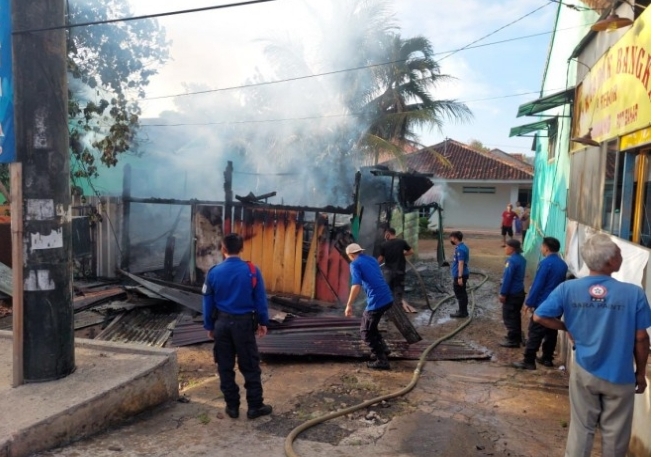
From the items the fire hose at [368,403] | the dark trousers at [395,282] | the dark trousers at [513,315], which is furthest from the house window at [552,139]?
the fire hose at [368,403]

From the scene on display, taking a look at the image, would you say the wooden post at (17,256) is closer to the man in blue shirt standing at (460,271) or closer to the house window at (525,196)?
the man in blue shirt standing at (460,271)

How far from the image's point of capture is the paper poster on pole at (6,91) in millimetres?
4070

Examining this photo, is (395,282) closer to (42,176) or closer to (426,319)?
(426,319)

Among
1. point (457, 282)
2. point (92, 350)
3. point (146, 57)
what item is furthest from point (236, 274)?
point (146, 57)

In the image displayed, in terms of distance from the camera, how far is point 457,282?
8.97 m

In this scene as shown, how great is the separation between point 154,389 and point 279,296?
15.5 ft

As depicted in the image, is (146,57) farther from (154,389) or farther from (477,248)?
(477,248)

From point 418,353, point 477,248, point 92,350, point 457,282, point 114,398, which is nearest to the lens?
point 114,398

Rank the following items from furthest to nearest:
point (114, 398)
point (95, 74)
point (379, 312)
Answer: point (95, 74)
point (379, 312)
point (114, 398)

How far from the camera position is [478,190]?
97.2 feet

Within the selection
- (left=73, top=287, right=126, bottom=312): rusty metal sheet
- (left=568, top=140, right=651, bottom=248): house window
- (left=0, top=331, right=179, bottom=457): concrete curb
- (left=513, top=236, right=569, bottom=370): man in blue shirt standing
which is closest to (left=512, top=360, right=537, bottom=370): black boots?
(left=513, top=236, right=569, bottom=370): man in blue shirt standing

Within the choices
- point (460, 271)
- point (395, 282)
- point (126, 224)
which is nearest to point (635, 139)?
point (460, 271)

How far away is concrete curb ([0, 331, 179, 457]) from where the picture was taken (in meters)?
3.51

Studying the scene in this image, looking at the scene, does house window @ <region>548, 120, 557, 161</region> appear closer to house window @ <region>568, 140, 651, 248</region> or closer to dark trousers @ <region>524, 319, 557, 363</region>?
house window @ <region>568, 140, 651, 248</region>
